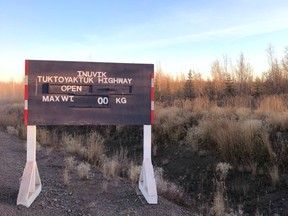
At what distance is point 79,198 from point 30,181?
3.23 ft

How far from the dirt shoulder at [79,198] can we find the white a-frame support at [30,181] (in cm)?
11

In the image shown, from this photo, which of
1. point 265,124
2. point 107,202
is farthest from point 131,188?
point 265,124

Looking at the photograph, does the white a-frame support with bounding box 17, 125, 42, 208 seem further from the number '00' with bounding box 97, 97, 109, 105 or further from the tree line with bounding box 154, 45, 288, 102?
the tree line with bounding box 154, 45, 288, 102

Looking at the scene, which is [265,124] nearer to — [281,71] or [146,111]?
[146,111]

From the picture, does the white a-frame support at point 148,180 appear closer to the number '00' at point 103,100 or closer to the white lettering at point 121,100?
the white lettering at point 121,100

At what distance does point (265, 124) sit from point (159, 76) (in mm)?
25701

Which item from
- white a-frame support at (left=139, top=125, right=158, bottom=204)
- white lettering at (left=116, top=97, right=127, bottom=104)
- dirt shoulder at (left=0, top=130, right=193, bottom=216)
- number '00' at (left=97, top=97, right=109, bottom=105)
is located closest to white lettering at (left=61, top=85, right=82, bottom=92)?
number '00' at (left=97, top=97, right=109, bottom=105)

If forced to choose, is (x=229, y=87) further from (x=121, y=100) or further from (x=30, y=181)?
(x=30, y=181)

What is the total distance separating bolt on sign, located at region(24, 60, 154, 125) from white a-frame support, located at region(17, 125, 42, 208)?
0.30 meters

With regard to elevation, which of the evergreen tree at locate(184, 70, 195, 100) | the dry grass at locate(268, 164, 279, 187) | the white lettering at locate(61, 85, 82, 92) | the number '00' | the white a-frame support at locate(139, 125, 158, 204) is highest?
the evergreen tree at locate(184, 70, 195, 100)

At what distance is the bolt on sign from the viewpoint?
263 inches

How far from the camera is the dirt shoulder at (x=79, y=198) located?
246 inches

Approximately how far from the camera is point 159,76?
37781 millimetres

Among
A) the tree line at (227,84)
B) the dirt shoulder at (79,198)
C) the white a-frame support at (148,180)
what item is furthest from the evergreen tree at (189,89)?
the white a-frame support at (148,180)
